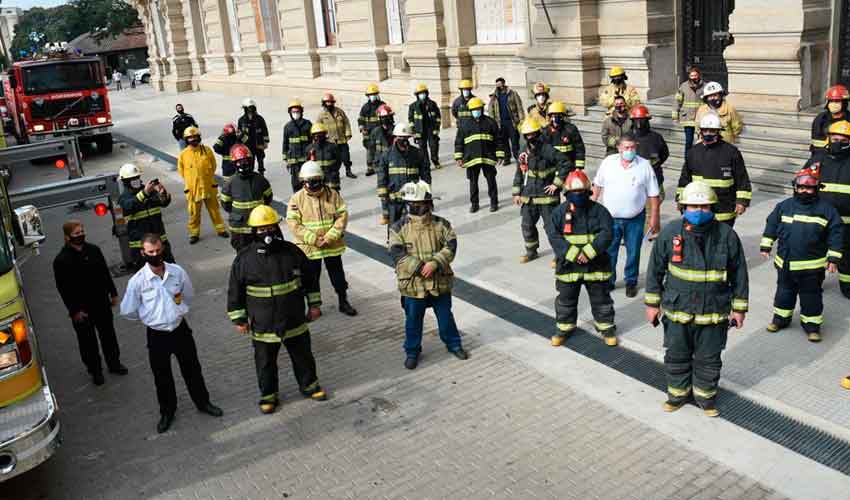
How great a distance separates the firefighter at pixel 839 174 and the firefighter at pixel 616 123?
3.02 metres

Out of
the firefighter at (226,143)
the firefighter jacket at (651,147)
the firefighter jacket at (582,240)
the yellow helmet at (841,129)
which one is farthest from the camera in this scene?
the firefighter at (226,143)

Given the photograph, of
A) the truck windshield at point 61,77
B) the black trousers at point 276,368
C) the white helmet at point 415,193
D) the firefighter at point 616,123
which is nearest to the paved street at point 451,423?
the black trousers at point 276,368

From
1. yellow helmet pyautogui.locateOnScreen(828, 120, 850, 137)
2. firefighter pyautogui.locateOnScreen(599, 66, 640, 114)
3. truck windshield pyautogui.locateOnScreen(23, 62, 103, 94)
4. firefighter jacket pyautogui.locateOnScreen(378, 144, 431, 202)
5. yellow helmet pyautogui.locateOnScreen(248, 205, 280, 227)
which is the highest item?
truck windshield pyautogui.locateOnScreen(23, 62, 103, 94)

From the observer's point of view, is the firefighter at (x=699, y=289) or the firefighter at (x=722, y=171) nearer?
the firefighter at (x=699, y=289)

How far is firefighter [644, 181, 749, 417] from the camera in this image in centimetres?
551

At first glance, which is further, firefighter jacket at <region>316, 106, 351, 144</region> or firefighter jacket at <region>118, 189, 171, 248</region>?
firefighter jacket at <region>316, 106, 351, 144</region>

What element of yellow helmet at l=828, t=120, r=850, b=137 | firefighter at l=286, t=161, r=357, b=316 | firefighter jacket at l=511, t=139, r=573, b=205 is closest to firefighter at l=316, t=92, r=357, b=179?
firefighter jacket at l=511, t=139, r=573, b=205

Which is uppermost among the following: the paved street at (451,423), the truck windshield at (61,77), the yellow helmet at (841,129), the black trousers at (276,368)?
the truck windshield at (61,77)

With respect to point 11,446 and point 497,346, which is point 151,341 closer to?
point 11,446

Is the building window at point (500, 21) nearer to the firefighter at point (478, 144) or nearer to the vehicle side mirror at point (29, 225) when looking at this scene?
the firefighter at point (478, 144)

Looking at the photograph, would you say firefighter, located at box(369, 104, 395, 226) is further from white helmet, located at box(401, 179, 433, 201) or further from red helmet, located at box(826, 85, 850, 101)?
red helmet, located at box(826, 85, 850, 101)

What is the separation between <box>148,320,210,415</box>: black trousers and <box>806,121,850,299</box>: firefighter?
582cm

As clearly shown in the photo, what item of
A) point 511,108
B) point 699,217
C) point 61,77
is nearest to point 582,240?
point 699,217

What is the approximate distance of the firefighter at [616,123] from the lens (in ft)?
33.2
